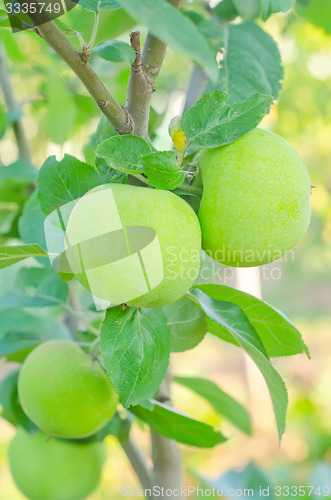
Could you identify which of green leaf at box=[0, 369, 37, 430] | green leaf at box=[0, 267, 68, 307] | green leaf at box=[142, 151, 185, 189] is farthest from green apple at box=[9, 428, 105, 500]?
green leaf at box=[142, 151, 185, 189]

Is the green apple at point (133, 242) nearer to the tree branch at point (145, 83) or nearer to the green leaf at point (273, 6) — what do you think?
the tree branch at point (145, 83)

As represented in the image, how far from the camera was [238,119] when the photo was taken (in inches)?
12.6

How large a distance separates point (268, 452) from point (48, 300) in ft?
7.25

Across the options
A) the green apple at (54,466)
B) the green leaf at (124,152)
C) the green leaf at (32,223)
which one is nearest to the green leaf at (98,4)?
the green leaf at (124,152)

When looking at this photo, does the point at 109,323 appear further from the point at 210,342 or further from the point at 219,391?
the point at 210,342

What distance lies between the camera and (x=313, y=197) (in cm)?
271

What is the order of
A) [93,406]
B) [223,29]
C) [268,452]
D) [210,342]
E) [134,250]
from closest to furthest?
[134,250]
[93,406]
[223,29]
[268,452]
[210,342]

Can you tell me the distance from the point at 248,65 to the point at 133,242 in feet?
0.97

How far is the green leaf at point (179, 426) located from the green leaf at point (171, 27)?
346mm

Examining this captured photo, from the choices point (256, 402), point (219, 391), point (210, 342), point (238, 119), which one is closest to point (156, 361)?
point (238, 119)

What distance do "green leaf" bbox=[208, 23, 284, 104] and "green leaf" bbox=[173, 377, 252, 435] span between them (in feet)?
1.26

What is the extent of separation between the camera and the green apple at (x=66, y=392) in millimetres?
448
